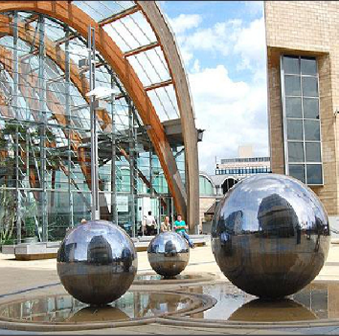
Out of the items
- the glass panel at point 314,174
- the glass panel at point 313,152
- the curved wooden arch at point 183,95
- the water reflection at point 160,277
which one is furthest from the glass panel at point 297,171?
the water reflection at point 160,277

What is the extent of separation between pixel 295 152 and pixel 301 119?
2.37 meters

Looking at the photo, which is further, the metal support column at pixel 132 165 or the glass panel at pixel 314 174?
the glass panel at pixel 314 174

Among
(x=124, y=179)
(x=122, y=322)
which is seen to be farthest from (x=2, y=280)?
(x=124, y=179)

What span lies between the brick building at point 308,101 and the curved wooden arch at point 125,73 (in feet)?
28.1

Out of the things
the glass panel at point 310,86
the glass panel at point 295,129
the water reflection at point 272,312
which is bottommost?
the water reflection at point 272,312

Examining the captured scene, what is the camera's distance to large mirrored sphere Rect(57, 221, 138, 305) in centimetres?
794

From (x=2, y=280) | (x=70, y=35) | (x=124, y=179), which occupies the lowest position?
(x=2, y=280)

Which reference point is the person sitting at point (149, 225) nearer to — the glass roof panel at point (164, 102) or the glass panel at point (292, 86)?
the glass roof panel at point (164, 102)

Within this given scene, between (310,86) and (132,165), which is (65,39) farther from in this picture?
(310,86)

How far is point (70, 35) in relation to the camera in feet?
108

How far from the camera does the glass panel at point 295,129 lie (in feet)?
132

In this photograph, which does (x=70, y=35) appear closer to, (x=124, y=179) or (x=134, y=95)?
(x=134, y=95)

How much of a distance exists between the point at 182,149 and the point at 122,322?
3052cm

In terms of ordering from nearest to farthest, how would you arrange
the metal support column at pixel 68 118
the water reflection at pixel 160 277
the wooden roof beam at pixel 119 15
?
the water reflection at pixel 160 277
the metal support column at pixel 68 118
the wooden roof beam at pixel 119 15
